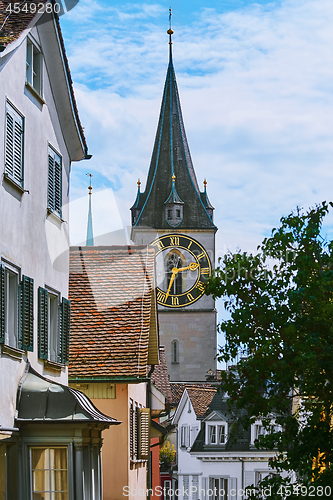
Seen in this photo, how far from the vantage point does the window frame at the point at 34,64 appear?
39.3 ft

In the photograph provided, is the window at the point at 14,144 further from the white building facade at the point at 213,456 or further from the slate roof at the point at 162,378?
the white building facade at the point at 213,456

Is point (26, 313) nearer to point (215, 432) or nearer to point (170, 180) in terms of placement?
point (215, 432)

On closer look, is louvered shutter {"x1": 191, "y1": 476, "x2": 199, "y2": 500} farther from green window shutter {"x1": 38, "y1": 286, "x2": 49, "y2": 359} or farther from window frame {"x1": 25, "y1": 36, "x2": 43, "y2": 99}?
window frame {"x1": 25, "y1": 36, "x2": 43, "y2": 99}

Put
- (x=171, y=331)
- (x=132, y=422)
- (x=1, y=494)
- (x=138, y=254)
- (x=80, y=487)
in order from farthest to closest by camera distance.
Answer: (x=171, y=331) < (x=138, y=254) < (x=132, y=422) < (x=80, y=487) < (x=1, y=494)

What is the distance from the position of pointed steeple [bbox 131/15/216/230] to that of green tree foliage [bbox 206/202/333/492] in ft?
182

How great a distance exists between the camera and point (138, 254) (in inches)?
696

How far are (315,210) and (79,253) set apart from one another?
789cm

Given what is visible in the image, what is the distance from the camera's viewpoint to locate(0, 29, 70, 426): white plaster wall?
1015cm

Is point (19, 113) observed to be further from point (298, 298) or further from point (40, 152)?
point (298, 298)

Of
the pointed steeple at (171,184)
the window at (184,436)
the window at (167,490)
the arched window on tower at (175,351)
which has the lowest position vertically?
the window at (167,490)

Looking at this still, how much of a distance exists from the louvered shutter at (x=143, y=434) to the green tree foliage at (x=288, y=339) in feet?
20.9

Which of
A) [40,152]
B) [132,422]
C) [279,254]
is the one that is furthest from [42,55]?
[132,422]

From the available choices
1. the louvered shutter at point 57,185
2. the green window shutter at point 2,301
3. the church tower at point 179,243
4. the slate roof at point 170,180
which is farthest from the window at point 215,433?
the green window shutter at point 2,301

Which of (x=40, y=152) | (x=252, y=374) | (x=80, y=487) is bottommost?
(x=80, y=487)
